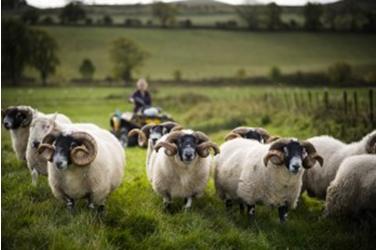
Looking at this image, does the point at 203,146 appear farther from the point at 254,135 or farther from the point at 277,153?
the point at 254,135

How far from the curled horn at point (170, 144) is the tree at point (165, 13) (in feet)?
119

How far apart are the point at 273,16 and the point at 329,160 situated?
25124 mm

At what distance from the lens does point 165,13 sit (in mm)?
46031

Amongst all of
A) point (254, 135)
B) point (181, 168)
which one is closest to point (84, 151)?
point (181, 168)

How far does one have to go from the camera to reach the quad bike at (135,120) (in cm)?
1642

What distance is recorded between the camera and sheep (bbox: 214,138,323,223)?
7078mm

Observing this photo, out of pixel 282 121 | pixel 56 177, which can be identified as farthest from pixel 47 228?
pixel 282 121

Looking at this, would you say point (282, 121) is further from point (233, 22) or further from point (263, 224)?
point (233, 22)

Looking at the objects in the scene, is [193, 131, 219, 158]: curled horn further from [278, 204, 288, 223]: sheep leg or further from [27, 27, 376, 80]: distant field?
[27, 27, 376, 80]: distant field

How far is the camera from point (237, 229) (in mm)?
6945

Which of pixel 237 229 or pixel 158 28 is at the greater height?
pixel 158 28

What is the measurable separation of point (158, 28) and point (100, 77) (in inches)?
317

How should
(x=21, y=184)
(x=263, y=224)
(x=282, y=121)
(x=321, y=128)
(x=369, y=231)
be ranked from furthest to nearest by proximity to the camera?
(x=282, y=121) → (x=321, y=128) → (x=21, y=184) → (x=263, y=224) → (x=369, y=231)

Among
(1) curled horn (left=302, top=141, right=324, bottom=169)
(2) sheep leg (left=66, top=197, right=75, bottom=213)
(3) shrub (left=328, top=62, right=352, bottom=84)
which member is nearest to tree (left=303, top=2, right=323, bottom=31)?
(3) shrub (left=328, top=62, right=352, bottom=84)
